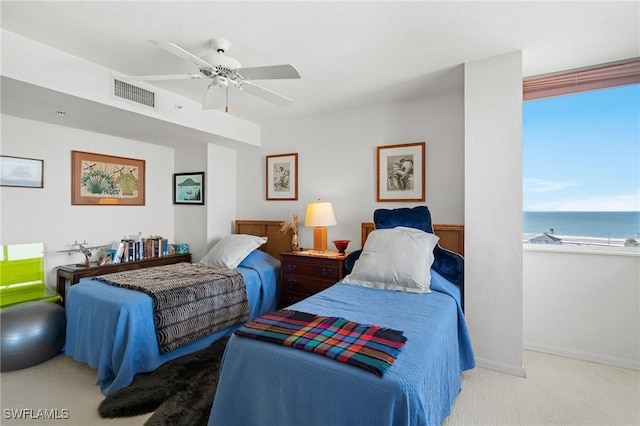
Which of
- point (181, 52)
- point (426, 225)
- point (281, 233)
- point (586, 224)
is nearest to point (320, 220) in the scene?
point (281, 233)

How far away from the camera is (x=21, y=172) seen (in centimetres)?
314

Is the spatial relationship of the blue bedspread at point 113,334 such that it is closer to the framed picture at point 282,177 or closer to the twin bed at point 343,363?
the twin bed at point 343,363

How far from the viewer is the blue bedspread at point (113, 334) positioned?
2289 millimetres

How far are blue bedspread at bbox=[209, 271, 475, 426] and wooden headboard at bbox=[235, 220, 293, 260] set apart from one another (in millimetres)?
2143

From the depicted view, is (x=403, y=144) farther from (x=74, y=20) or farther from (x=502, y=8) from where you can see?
(x=74, y=20)

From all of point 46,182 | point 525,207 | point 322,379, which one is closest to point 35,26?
point 46,182

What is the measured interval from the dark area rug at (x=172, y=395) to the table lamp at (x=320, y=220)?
1624 mm

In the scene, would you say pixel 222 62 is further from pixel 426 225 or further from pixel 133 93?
pixel 426 225

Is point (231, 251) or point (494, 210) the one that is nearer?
point (494, 210)

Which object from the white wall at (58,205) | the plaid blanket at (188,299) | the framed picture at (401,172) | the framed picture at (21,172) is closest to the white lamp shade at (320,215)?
the framed picture at (401,172)

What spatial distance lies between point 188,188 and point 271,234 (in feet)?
4.53

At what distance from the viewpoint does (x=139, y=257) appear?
12.8ft

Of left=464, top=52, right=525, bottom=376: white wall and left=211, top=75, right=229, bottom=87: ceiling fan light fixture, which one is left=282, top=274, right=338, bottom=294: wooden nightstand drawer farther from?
left=211, top=75, right=229, bottom=87: ceiling fan light fixture

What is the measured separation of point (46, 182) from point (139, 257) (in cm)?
123
